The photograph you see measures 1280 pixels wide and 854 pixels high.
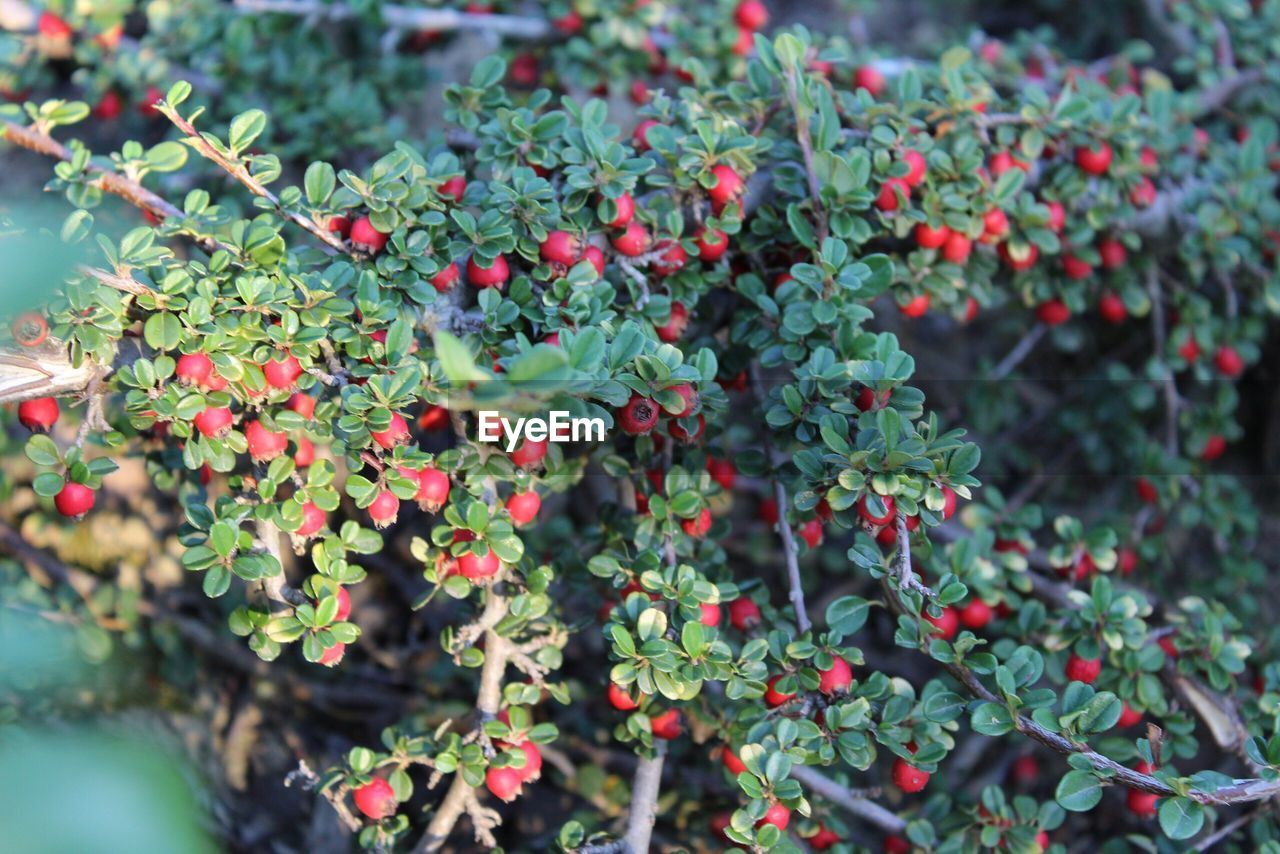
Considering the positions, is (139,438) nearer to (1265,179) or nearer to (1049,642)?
(1049,642)

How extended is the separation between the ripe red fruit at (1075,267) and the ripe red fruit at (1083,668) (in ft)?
2.59

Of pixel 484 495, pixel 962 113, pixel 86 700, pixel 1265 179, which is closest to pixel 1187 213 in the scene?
pixel 1265 179

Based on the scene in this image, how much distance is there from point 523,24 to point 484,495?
1369 mm

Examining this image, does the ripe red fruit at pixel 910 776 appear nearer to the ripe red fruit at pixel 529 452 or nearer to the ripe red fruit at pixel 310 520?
the ripe red fruit at pixel 529 452

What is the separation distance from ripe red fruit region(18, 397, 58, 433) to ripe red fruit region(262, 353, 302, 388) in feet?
1.03

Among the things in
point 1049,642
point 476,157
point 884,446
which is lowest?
point 1049,642

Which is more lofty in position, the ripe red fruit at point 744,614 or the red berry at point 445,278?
the red berry at point 445,278

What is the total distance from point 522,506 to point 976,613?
0.82 metres

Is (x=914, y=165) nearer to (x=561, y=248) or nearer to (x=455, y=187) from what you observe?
(x=561, y=248)

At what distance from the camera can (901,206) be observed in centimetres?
165

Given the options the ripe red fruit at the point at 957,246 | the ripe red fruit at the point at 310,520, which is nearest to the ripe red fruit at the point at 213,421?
the ripe red fruit at the point at 310,520

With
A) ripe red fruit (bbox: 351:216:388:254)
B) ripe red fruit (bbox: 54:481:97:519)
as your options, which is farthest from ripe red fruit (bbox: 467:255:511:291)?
ripe red fruit (bbox: 54:481:97:519)

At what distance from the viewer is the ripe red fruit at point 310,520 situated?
4.49 ft

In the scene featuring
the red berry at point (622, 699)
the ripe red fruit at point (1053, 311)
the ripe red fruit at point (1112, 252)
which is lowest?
the red berry at point (622, 699)
